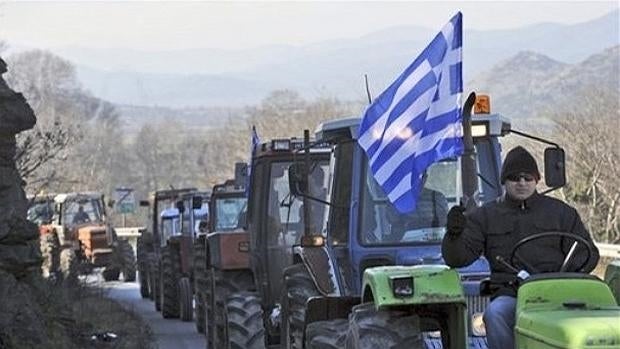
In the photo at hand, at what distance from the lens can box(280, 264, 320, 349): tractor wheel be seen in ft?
37.2

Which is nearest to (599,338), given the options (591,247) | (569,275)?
(569,275)

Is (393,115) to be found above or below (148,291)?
above

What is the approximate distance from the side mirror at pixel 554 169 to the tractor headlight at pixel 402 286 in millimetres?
1083

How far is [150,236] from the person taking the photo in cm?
3588

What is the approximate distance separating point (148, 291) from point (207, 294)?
15.2 meters

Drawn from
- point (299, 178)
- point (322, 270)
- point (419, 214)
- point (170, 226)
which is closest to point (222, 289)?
point (299, 178)

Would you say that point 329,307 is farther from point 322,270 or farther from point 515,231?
point 515,231

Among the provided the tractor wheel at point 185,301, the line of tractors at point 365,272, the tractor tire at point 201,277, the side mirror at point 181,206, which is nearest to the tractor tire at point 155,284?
the side mirror at point 181,206

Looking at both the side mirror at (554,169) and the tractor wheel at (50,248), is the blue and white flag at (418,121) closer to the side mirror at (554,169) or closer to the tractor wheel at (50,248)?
the side mirror at (554,169)

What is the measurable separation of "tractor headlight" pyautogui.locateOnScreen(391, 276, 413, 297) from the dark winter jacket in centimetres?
32

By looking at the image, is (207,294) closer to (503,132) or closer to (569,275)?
(503,132)

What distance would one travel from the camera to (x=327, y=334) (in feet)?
31.3

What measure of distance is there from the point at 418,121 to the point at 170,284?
1881 centimetres

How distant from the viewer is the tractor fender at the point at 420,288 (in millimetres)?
8461
